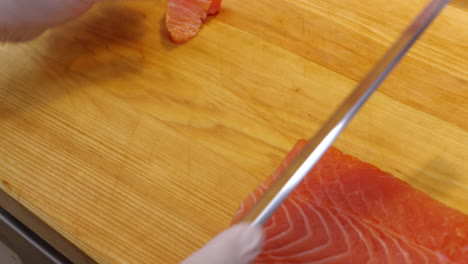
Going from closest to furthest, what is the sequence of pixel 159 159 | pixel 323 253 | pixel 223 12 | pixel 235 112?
pixel 323 253 → pixel 159 159 → pixel 235 112 → pixel 223 12

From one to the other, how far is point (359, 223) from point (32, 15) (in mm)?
1159

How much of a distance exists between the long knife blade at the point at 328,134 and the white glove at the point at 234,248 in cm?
2

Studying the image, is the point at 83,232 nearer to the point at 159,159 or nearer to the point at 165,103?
the point at 159,159

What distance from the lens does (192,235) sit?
1.32 metres

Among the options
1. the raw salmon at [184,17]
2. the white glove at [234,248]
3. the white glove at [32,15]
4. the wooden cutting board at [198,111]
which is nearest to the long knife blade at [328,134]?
the white glove at [234,248]

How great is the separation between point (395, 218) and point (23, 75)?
1.27m

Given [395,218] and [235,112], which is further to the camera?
[235,112]

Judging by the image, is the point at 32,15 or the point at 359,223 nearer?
the point at 359,223

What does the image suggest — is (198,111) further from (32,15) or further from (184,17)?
(32,15)

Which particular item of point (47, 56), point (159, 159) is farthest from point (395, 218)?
point (47, 56)

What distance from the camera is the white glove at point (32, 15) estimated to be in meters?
A: 1.47

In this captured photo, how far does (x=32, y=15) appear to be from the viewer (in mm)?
1508

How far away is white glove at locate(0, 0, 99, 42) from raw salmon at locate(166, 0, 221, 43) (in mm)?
273

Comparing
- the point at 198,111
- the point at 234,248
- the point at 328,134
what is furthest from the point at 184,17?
the point at 234,248
